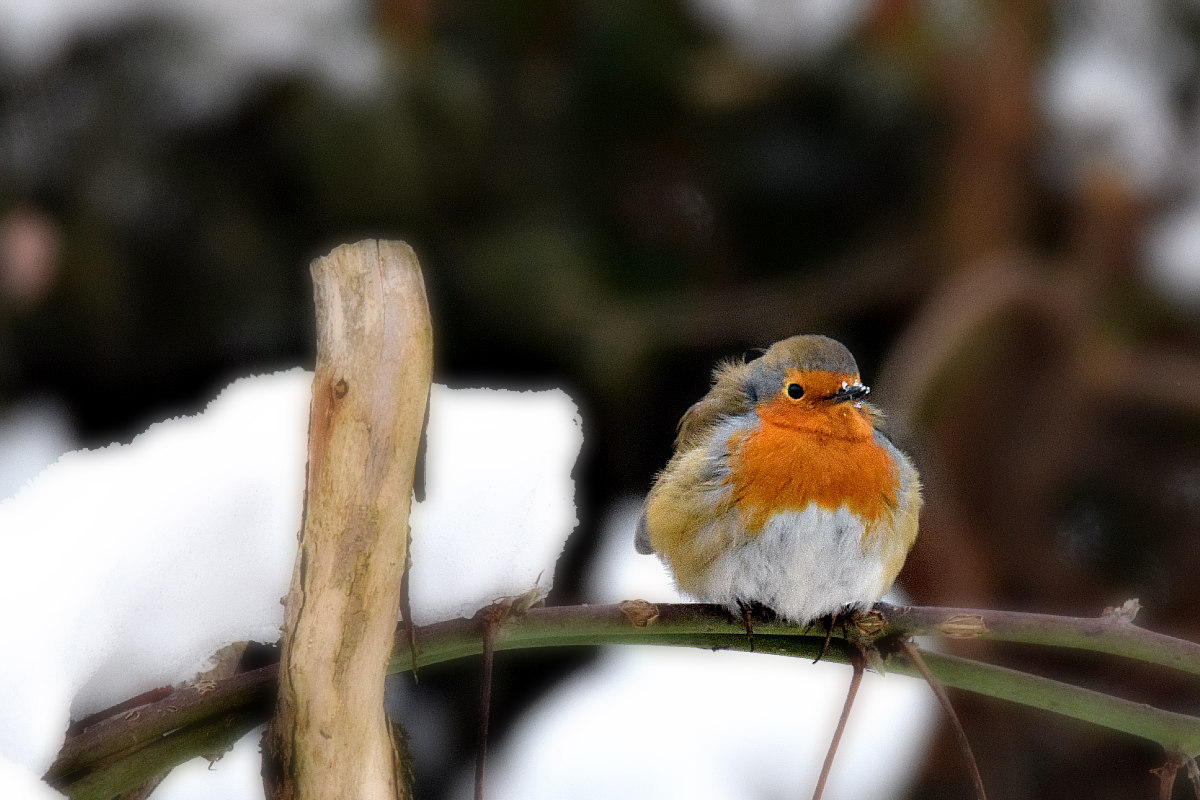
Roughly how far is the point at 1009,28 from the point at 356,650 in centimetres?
253

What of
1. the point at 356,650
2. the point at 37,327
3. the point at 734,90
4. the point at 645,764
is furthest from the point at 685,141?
the point at 356,650

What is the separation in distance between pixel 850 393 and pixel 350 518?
0.70 m

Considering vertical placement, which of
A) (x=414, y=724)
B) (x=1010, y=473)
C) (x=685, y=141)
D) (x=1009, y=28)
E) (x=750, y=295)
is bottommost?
(x=414, y=724)

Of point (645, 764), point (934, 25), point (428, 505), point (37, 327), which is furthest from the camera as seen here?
point (934, 25)

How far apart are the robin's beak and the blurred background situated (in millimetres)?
595

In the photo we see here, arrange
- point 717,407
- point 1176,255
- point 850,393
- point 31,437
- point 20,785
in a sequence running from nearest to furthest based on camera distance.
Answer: point 20,785, point 850,393, point 717,407, point 31,437, point 1176,255

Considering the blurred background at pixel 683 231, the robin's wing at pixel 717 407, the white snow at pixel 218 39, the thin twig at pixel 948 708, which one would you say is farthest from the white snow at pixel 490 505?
the white snow at pixel 218 39

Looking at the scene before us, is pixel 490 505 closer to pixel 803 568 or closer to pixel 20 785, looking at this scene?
pixel 20 785

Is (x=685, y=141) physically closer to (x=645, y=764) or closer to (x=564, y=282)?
(x=564, y=282)

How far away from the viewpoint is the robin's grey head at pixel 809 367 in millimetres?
1231

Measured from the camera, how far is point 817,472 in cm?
125

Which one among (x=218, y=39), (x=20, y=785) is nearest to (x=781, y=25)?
(x=218, y=39)

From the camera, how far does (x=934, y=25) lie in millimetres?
2535

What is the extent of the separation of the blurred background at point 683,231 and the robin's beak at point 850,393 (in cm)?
60
